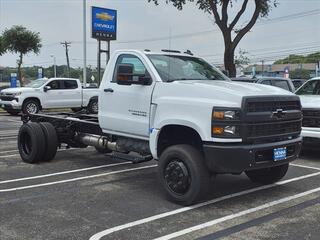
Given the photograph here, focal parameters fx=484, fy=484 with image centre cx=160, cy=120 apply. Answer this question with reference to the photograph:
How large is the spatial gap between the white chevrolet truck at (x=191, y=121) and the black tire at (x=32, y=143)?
61.3 inches

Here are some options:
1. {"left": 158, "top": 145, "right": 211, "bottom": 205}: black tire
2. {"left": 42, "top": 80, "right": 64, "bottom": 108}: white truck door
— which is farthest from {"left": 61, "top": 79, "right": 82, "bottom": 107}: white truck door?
{"left": 158, "top": 145, "right": 211, "bottom": 205}: black tire

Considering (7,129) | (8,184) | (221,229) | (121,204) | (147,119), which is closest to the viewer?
(221,229)

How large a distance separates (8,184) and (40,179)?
0.55 meters

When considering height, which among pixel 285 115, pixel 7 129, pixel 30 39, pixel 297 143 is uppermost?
A: pixel 30 39

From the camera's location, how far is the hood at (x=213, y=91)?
611 centimetres

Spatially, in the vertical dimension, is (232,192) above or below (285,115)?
below

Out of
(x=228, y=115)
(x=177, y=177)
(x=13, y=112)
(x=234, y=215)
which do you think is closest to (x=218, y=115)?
(x=228, y=115)

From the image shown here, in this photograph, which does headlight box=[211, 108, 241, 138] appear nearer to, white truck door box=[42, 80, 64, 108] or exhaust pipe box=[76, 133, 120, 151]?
exhaust pipe box=[76, 133, 120, 151]

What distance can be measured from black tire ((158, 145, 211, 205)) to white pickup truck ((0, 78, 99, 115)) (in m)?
14.6

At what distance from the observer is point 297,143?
6.89m

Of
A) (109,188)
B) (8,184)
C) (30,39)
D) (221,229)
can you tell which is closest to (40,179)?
(8,184)

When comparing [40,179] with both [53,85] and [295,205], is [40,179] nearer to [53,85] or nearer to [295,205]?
[295,205]

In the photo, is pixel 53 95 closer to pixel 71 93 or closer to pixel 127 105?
pixel 71 93

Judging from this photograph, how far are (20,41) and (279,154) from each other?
112ft
